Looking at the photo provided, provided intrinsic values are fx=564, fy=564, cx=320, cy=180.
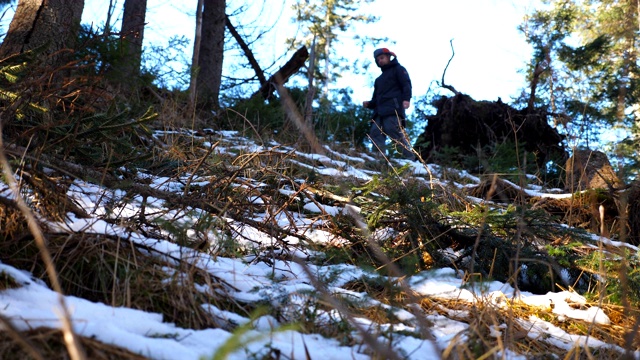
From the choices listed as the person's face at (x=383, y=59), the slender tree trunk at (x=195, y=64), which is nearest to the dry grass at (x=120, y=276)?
the slender tree trunk at (x=195, y=64)

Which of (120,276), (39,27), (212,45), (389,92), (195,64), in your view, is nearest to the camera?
(120,276)

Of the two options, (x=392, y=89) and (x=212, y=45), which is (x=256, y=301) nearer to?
(x=392, y=89)

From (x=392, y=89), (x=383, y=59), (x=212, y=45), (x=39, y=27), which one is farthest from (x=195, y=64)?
(x=39, y=27)

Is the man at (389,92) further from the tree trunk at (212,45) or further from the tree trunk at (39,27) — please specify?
the tree trunk at (39,27)

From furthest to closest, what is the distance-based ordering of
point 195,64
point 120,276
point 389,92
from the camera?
1. point 389,92
2. point 195,64
3. point 120,276

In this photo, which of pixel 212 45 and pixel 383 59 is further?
pixel 212 45

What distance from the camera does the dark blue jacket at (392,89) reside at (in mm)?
9172

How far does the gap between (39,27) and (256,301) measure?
9.22ft

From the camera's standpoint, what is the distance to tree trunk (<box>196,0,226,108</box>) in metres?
10.9

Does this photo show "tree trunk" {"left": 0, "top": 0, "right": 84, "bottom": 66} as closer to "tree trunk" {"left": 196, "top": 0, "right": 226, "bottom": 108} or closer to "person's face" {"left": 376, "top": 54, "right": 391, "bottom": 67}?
"person's face" {"left": 376, "top": 54, "right": 391, "bottom": 67}

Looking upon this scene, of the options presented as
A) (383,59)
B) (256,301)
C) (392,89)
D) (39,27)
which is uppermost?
(383,59)

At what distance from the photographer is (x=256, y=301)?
85.5 inches

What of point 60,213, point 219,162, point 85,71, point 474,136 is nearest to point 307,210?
point 219,162

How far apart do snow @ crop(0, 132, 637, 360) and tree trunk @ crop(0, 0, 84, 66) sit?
1.31 metres
